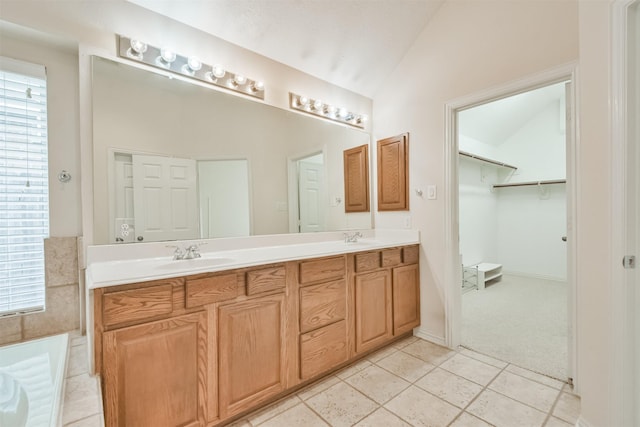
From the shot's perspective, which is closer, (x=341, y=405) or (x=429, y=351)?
(x=341, y=405)

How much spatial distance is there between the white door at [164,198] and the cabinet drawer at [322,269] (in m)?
0.77

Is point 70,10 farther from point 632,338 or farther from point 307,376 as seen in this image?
A: point 632,338

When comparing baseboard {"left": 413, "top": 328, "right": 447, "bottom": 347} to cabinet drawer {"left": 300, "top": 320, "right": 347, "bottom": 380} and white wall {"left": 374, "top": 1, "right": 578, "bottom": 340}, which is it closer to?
white wall {"left": 374, "top": 1, "right": 578, "bottom": 340}

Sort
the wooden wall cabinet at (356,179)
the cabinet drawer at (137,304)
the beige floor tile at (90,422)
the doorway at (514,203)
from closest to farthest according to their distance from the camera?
the beige floor tile at (90,422) → the cabinet drawer at (137,304) → the wooden wall cabinet at (356,179) → the doorway at (514,203)

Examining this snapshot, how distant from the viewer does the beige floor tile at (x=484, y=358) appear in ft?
6.52

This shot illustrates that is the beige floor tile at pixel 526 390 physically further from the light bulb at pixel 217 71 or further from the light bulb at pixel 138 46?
the light bulb at pixel 138 46

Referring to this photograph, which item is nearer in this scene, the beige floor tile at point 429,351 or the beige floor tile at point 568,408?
the beige floor tile at point 568,408

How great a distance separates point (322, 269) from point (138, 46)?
1.75 meters

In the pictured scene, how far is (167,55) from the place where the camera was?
169 centimetres

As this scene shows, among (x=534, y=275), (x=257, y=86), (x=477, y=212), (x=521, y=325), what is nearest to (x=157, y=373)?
(x=257, y=86)

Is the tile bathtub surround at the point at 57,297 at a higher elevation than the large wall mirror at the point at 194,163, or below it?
below

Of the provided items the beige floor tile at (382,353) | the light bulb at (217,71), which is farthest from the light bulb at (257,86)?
the beige floor tile at (382,353)

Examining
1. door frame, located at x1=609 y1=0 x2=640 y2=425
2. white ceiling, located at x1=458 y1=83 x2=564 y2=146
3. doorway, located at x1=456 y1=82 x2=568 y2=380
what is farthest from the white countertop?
white ceiling, located at x1=458 y1=83 x2=564 y2=146

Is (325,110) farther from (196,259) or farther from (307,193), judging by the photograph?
(196,259)
